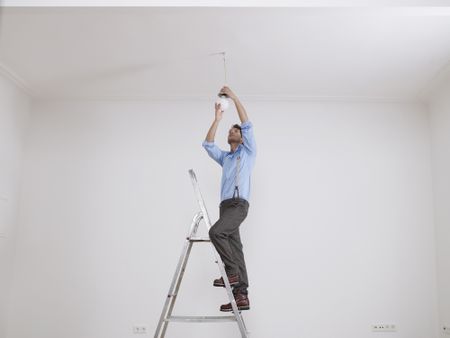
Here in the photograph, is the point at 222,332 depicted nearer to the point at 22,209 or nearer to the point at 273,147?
the point at 273,147

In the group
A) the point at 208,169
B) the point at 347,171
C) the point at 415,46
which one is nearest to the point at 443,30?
the point at 415,46

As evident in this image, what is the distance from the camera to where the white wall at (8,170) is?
5012 mm

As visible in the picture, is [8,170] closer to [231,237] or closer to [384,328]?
[231,237]

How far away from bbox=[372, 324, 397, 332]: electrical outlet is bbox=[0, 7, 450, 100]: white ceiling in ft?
7.12

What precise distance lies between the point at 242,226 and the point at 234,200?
1106 millimetres

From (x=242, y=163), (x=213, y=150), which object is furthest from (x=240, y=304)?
(x=213, y=150)

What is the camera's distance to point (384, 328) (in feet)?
16.6

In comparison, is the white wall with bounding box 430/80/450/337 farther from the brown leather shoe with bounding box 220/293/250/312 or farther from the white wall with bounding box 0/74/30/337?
the white wall with bounding box 0/74/30/337

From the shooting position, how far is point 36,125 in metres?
5.55

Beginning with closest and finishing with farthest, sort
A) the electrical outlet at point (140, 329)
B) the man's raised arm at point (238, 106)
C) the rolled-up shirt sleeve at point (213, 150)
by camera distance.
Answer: the man's raised arm at point (238, 106) → the rolled-up shirt sleeve at point (213, 150) → the electrical outlet at point (140, 329)

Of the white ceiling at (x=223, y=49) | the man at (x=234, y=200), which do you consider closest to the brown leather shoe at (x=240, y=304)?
the man at (x=234, y=200)

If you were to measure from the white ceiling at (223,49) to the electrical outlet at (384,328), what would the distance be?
2.17 meters

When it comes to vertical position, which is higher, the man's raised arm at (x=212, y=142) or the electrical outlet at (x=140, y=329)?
the man's raised arm at (x=212, y=142)

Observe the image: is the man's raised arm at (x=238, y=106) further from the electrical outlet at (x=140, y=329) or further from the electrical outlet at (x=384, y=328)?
the electrical outlet at (x=384, y=328)
